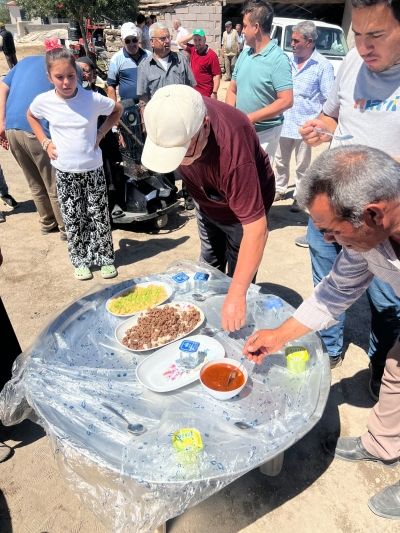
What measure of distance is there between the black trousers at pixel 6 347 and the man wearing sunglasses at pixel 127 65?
3667 millimetres

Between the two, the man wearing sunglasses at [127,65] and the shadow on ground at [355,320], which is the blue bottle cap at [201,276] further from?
the man wearing sunglasses at [127,65]

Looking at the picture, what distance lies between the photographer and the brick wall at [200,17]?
1235cm

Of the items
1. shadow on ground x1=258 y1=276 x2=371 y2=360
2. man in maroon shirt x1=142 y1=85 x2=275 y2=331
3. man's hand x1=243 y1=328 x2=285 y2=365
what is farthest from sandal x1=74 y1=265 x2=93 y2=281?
man's hand x1=243 y1=328 x2=285 y2=365

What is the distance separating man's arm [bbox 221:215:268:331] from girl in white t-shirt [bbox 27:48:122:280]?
2.00 meters

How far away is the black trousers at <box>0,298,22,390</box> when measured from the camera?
7.35ft

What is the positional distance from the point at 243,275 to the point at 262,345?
305mm

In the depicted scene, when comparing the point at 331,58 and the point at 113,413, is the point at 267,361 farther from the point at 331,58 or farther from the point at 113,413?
the point at 331,58

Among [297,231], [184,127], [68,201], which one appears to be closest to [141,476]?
[184,127]

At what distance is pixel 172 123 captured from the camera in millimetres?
1569

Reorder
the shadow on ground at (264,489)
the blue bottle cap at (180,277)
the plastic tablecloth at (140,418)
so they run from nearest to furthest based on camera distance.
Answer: the plastic tablecloth at (140,418)
the shadow on ground at (264,489)
the blue bottle cap at (180,277)

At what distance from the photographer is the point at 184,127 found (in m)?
1.59

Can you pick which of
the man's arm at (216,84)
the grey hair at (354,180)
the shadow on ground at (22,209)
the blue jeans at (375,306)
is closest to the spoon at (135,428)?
the grey hair at (354,180)

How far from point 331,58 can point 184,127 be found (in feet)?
27.4

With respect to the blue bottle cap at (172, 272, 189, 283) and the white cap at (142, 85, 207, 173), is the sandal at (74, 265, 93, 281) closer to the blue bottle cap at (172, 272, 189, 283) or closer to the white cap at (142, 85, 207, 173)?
the blue bottle cap at (172, 272, 189, 283)
